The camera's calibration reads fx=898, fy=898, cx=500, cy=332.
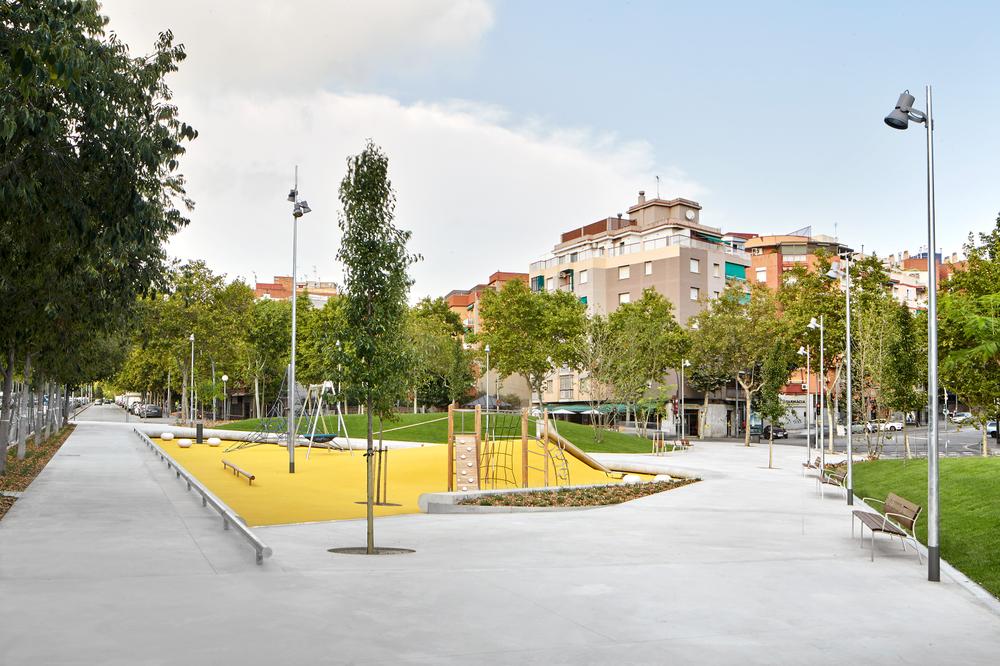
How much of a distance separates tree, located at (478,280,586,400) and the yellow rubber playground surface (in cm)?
3340

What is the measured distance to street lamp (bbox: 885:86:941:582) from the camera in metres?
11.0

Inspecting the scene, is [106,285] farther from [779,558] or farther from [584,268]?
[584,268]

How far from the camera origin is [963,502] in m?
18.2

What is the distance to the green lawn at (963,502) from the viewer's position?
41.3 ft

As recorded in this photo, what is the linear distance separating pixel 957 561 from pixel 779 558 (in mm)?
2607

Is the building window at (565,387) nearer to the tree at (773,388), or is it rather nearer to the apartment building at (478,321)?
the apartment building at (478,321)

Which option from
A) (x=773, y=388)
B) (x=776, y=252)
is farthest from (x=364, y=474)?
(x=776, y=252)

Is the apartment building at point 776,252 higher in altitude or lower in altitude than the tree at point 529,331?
higher

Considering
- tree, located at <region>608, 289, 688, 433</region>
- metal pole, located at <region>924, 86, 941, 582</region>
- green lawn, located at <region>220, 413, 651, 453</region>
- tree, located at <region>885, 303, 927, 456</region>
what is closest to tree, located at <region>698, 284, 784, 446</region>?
tree, located at <region>608, 289, 688, 433</region>

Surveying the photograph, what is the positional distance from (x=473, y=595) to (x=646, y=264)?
73.4 m

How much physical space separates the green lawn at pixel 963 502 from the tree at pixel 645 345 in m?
25.8

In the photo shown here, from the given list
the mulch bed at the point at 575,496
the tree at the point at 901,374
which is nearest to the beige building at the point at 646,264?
the tree at the point at 901,374

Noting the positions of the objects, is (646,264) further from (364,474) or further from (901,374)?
(364,474)

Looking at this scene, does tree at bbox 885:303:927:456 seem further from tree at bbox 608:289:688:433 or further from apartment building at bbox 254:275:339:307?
apartment building at bbox 254:275:339:307
